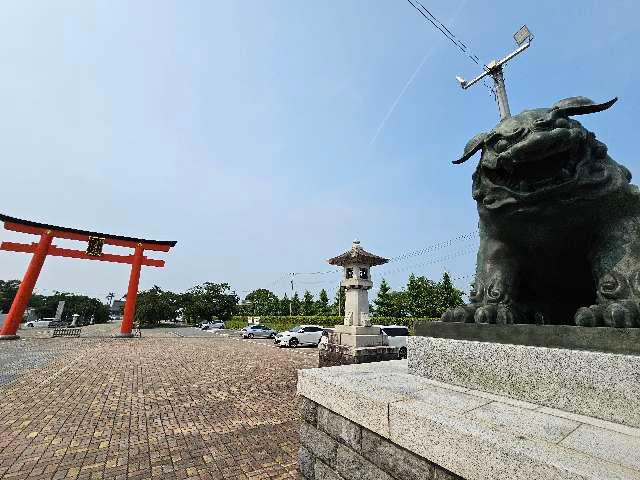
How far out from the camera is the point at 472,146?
2600 millimetres

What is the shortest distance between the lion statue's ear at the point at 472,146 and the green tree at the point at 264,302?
5180 centimetres

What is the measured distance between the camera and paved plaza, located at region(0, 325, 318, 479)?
12.0ft

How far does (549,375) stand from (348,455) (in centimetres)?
136

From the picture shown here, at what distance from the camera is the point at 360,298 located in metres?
14.2

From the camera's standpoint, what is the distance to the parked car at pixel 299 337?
18967 millimetres

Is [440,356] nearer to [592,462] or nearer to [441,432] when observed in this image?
[441,432]

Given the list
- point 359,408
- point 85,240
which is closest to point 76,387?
point 359,408

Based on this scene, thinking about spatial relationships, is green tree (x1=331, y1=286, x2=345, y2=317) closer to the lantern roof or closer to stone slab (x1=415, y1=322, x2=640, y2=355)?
the lantern roof

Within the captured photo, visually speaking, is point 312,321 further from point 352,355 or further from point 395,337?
point 352,355

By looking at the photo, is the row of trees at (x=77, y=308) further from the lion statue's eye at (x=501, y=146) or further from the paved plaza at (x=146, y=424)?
the lion statue's eye at (x=501, y=146)

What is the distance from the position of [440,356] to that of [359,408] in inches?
32.4

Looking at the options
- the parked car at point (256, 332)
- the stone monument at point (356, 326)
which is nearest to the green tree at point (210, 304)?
the parked car at point (256, 332)

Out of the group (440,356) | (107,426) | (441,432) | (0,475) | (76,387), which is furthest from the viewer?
(76,387)

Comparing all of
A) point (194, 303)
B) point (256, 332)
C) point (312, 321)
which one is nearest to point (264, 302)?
point (194, 303)
